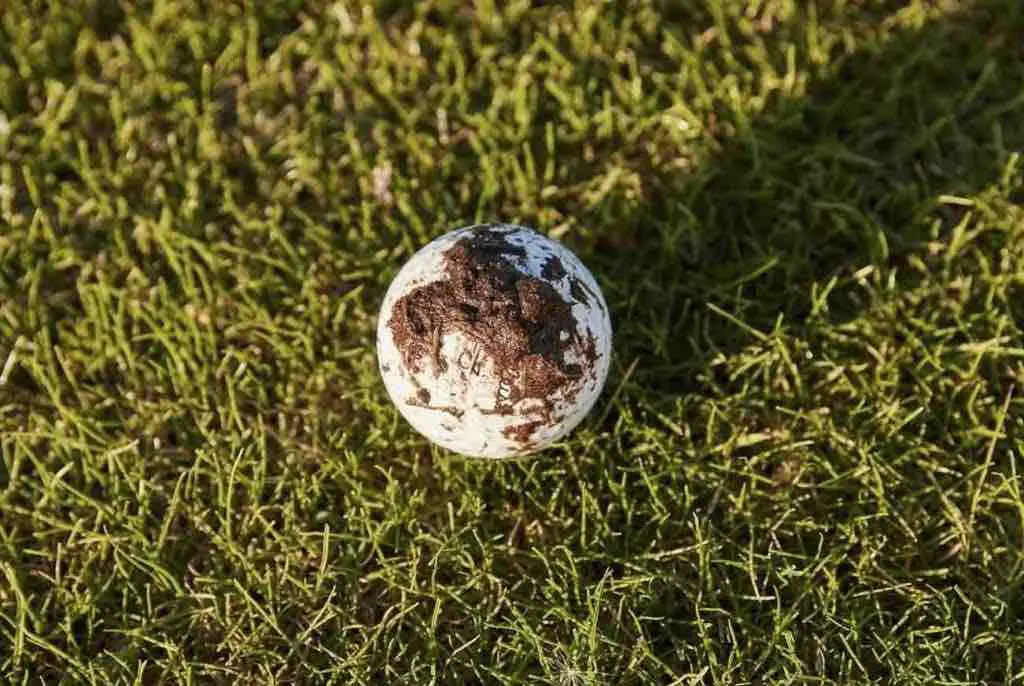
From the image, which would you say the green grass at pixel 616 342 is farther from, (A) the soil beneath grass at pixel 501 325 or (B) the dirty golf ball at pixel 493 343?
(A) the soil beneath grass at pixel 501 325

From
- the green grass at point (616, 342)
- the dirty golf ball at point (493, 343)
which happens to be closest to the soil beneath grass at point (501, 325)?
the dirty golf ball at point (493, 343)

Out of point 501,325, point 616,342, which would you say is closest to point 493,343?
point 501,325

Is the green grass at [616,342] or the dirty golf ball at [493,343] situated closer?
the dirty golf ball at [493,343]

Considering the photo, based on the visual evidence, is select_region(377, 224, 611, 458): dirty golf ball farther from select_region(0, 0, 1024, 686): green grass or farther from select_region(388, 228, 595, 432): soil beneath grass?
select_region(0, 0, 1024, 686): green grass

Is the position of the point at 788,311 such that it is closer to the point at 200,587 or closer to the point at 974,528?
the point at 974,528

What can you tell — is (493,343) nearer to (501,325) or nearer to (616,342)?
(501,325)

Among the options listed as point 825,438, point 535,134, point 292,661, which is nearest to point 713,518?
point 825,438

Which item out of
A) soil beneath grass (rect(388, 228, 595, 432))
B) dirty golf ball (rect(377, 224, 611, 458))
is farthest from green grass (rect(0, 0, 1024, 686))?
soil beneath grass (rect(388, 228, 595, 432))
